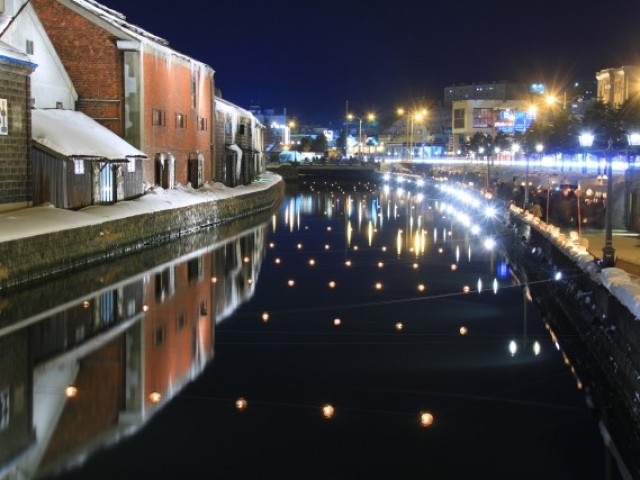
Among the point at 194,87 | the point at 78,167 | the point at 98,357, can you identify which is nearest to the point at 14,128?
the point at 78,167

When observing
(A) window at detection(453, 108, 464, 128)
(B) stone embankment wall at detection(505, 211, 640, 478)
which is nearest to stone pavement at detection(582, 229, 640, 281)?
(B) stone embankment wall at detection(505, 211, 640, 478)

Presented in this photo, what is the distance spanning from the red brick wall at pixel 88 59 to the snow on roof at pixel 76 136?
149cm

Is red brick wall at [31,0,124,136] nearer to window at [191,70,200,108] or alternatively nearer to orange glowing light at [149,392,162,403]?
window at [191,70,200,108]

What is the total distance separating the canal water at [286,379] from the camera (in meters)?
11.0

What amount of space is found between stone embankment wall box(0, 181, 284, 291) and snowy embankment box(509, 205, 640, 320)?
42.5 ft

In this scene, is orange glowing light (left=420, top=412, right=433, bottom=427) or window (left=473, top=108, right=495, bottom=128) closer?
orange glowing light (left=420, top=412, right=433, bottom=427)

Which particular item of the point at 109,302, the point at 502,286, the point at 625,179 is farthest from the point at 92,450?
the point at 625,179

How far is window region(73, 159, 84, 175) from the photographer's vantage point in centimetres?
3206

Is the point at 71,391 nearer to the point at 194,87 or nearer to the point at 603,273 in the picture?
the point at 603,273

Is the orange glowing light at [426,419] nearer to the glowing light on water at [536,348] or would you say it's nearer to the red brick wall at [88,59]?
the glowing light on water at [536,348]

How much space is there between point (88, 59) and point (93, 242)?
14.9 meters

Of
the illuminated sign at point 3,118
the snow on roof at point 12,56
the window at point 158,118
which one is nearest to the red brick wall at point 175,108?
the window at point 158,118

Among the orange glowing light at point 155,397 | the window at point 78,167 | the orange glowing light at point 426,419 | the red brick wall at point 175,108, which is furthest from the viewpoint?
the red brick wall at point 175,108

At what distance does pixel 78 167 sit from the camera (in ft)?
106
